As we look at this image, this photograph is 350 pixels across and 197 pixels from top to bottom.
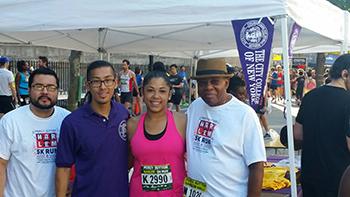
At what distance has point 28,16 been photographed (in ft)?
12.2

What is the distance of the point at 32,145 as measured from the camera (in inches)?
101

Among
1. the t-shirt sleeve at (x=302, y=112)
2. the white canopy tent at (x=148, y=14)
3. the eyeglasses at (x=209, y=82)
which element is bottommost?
the t-shirt sleeve at (x=302, y=112)

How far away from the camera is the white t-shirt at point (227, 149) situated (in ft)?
7.98

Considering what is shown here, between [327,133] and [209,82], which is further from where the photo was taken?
[327,133]

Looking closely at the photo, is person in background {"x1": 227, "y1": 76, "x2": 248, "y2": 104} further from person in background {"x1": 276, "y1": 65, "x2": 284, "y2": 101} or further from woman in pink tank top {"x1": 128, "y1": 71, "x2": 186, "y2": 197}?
person in background {"x1": 276, "y1": 65, "x2": 284, "y2": 101}

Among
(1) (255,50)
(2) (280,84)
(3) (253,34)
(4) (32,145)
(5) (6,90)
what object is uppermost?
(3) (253,34)

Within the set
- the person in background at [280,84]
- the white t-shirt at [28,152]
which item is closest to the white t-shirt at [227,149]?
the white t-shirt at [28,152]

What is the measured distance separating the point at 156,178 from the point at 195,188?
236 mm

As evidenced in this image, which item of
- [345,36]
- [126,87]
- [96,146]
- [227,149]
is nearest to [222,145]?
[227,149]

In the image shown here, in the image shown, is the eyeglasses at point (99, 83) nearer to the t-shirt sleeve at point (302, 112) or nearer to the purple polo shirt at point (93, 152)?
the purple polo shirt at point (93, 152)

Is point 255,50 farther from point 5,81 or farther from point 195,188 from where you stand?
point 5,81

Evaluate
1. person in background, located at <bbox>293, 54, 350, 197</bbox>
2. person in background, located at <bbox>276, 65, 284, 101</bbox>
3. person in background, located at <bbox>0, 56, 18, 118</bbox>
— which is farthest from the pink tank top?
person in background, located at <bbox>276, 65, 284, 101</bbox>

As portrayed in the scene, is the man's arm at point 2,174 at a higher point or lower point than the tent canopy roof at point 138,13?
lower

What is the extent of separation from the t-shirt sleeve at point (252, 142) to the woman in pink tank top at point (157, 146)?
40 cm
